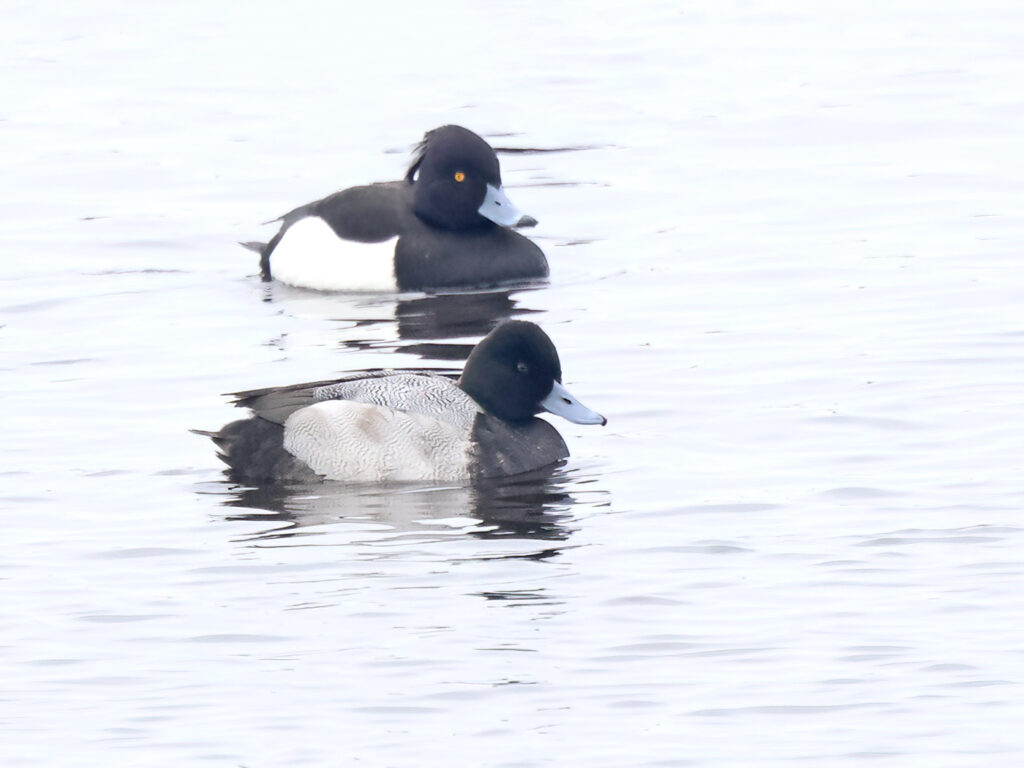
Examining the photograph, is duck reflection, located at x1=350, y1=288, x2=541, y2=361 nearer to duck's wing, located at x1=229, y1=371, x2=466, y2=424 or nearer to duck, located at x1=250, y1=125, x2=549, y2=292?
duck, located at x1=250, y1=125, x2=549, y2=292

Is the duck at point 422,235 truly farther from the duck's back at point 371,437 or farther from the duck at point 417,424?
the duck's back at point 371,437

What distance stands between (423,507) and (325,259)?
5432 mm

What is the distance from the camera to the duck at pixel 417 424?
975 centimetres

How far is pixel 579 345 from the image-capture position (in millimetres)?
12211

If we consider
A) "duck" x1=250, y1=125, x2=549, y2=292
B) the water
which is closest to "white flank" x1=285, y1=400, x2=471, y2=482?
the water

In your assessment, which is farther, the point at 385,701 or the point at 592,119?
the point at 592,119

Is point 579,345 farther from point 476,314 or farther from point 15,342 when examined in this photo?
point 15,342

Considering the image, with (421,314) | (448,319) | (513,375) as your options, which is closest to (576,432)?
(513,375)

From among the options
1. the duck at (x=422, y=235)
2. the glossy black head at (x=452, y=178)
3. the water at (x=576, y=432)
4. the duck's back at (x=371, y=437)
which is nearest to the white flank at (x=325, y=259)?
the duck at (x=422, y=235)

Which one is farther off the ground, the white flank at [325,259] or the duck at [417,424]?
the white flank at [325,259]

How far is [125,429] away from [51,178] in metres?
7.30

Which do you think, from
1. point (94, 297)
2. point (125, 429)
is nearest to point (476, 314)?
point (94, 297)

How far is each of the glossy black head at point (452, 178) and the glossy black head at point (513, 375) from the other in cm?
447

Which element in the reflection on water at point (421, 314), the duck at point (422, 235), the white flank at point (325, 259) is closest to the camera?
the reflection on water at point (421, 314)
